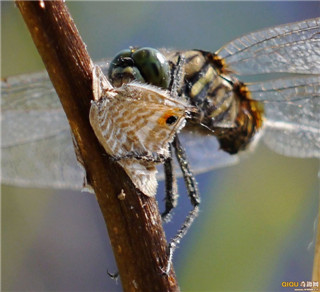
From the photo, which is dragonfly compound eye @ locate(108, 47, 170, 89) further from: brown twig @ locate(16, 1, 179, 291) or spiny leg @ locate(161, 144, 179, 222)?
brown twig @ locate(16, 1, 179, 291)

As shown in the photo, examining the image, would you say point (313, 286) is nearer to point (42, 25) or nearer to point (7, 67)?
point (42, 25)

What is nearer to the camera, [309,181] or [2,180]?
[2,180]

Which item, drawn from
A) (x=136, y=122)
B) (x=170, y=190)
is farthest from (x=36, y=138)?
(x=136, y=122)

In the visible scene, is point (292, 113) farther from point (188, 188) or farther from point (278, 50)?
point (188, 188)

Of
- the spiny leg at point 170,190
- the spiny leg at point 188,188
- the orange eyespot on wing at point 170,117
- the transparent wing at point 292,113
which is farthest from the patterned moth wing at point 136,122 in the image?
the transparent wing at point 292,113

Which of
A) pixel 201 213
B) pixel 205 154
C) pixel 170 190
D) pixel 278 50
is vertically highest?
pixel 278 50

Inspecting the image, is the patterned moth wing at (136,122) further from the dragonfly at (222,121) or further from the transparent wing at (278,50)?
the transparent wing at (278,50)

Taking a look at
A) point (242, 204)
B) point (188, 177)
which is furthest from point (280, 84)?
point (242, 204)

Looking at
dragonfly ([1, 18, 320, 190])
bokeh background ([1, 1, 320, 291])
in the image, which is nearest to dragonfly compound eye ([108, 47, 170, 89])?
dragonfly ([1, 18, 320, 190])
